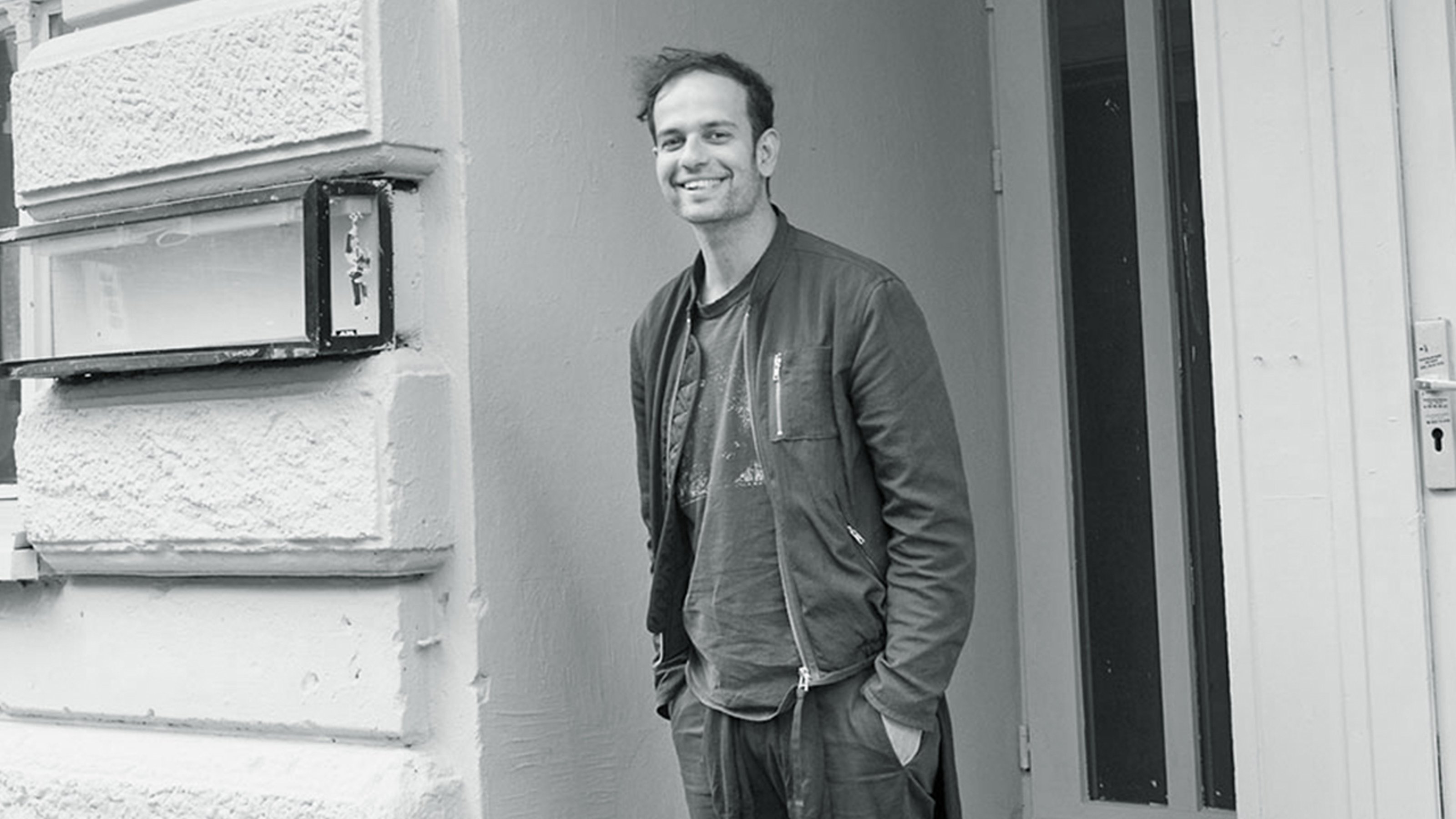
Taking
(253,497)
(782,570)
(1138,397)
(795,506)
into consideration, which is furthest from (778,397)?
(1138,397)

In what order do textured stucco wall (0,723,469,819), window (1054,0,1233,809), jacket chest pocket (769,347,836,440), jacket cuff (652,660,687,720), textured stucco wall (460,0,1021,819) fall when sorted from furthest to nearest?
window (1054,0,1233,809) < textured stucco wall (460,0,1021,819) < textured stucco wall (0,723,469,819) < jacket cuff (652,660,687,720) < jacket chest pocket (769,347,836,440)

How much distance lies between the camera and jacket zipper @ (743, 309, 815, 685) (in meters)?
3.31

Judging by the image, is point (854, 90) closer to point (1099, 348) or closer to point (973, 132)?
point (973, 132)

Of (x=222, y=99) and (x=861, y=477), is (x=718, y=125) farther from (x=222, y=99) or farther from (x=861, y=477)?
(x=222, y=99)

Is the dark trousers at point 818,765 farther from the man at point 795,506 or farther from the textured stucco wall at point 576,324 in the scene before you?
the textured stucco wall at point 576,324

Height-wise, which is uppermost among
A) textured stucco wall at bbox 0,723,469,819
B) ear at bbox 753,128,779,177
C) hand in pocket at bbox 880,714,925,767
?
ear at bbox 753,128,779,177

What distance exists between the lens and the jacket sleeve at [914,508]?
3.26 meters

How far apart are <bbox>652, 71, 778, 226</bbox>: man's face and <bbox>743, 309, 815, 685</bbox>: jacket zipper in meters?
0.18

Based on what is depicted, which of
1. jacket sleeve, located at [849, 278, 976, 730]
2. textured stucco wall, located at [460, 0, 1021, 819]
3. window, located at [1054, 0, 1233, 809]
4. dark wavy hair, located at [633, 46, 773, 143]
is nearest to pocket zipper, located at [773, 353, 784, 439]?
jacket sleeve, located at [849, 278, 976, 730]

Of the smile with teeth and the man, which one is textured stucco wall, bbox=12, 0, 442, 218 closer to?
the man

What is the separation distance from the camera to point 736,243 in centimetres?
350

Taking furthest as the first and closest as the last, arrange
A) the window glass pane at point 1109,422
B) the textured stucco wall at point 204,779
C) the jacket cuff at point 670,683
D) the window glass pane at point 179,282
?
the window glass pane at point 1109,422
the window glass pane at point 179,282
the textured stucco wall at point 204,779
the jacket cuff at point 670,683

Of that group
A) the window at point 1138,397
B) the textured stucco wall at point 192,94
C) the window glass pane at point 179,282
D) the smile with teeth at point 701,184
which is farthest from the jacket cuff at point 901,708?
the window at point 1138,397

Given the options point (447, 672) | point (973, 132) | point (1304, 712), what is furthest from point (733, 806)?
point (973, 132)
